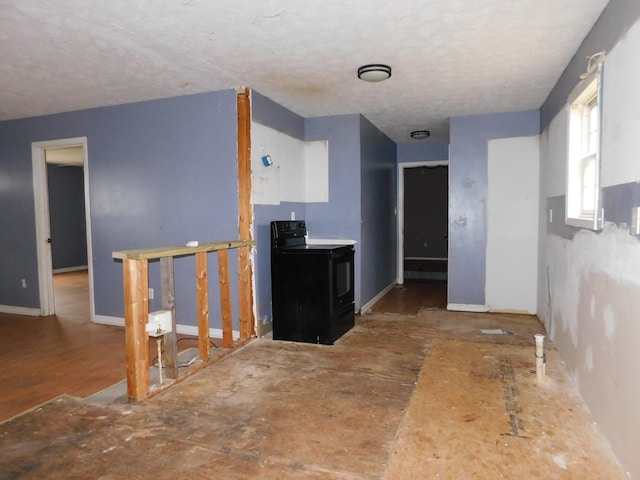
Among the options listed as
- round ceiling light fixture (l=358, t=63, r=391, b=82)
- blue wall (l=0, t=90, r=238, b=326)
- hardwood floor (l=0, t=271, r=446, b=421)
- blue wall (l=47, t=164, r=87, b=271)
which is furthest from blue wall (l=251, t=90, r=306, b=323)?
blue wall (l=47, t=164, r=87, b=271)

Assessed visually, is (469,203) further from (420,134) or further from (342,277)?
(342,277)

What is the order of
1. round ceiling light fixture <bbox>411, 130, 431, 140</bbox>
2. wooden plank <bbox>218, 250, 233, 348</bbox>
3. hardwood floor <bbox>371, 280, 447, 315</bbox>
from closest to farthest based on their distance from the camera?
1. wooden plank <bbox>218, 250, 233, 348</bbox>
2. hardwood floor <bbox>371, 280, 447, 315</bbox>
3. round ceiling light fixture <bbox>411, 130, 431, 140</bbox>

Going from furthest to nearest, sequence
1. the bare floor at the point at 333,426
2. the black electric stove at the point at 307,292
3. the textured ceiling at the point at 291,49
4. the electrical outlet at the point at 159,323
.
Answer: the black electric stove at the point at 307,292, the electrical outlet at the point at 159,323, the textured ceiling at the point at 291,49, the bare floor at the point at 333,426

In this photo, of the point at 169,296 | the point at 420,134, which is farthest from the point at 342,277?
the point at 420,134

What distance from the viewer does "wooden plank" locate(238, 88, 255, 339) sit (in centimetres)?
373

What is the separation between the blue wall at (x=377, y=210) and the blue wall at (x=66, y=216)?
7.25 m

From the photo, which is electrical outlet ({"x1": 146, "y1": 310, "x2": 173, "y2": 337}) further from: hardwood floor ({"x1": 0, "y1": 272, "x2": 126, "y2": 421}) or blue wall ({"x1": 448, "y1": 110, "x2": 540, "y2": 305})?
blue wall ({"x1": 448, "y1": 110, "x2": 540, "y2": 305})

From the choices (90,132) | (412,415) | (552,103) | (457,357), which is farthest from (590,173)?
(90,132)

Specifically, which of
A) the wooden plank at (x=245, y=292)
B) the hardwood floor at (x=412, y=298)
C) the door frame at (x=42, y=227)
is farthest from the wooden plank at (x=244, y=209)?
the door frame at (x=42, y=227)

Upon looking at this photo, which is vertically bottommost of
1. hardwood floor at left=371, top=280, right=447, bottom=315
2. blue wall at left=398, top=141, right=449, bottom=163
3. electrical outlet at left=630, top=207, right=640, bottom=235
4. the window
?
hardwood floor at left=371, top=280, right=447, bottom=315

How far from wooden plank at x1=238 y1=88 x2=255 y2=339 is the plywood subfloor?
561 mm

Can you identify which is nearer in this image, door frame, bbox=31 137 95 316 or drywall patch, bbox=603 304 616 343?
drywall patch, bbox=603 304 616 343

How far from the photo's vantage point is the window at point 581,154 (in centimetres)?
270

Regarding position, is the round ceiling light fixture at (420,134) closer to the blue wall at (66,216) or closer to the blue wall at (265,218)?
the blue wall at (265,218)
